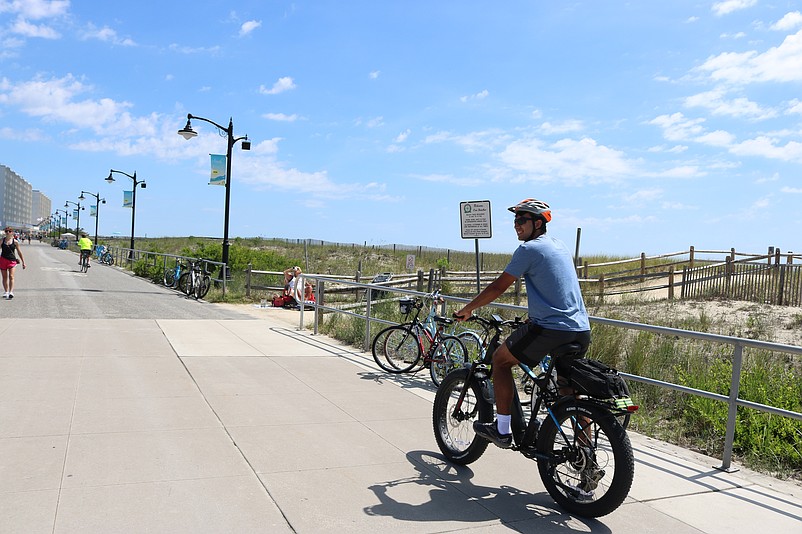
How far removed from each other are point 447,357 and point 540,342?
379 cm

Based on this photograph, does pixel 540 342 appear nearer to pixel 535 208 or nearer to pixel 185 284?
pixel 535 208

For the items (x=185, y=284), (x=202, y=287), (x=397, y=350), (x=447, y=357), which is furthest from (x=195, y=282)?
(x=447, y=357)

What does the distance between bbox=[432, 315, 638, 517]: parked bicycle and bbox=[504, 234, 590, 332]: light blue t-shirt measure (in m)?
0.19

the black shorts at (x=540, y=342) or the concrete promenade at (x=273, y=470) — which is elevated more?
the black shorts at (x=540, y=342)

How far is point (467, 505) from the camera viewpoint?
14.4 ft

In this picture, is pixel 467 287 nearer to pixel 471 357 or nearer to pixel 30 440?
pixel 471 357

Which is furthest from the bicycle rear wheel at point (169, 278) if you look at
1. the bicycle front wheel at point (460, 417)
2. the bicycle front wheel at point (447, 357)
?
the bicycle front wheel at point (460, 417)

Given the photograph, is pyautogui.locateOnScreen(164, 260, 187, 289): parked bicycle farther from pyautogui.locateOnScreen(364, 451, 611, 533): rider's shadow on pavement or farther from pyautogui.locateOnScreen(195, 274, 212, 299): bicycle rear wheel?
pyautogui.locateOnScreen(364, 451, 611, 533): rider's shadow on pavement

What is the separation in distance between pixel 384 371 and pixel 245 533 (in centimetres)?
555

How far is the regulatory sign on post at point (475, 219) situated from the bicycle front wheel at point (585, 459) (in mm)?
5385

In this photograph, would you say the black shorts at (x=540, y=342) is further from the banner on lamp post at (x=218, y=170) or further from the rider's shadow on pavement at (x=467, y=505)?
the banner on lamp post at (x=218, y=170)

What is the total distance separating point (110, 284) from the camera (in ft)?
77.0

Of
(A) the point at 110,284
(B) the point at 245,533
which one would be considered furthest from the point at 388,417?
(A) the point at 110,284

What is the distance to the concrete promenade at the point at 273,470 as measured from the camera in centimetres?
404
